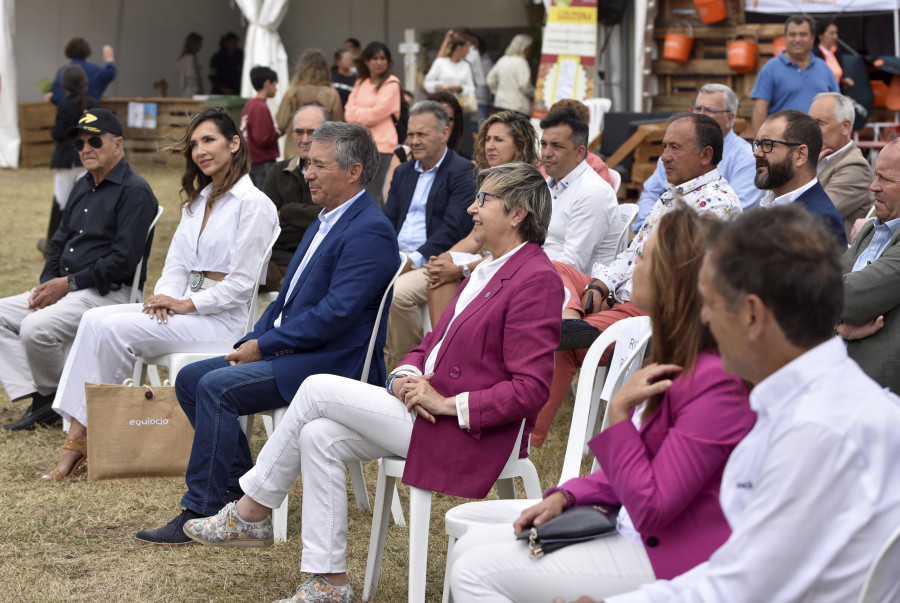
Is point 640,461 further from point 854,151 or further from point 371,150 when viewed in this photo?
point 854,151

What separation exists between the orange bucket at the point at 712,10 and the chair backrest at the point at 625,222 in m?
5.13

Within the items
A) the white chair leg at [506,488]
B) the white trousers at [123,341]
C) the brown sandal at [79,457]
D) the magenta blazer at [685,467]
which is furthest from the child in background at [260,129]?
the magenta blazer at [685,467]

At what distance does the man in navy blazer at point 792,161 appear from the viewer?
371 centimetres

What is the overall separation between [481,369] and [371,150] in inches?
45.6

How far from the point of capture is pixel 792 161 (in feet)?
12.2

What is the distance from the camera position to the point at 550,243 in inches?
183

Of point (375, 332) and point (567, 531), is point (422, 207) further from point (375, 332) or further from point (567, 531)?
point (567, 531)

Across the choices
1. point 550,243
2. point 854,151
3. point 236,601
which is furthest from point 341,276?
point 854,151

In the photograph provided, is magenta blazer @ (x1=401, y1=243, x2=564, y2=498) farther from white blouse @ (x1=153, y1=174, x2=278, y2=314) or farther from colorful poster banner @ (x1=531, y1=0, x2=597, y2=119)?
colorful poster banner @ (x1=531, y1=0, x2=597, y2=119)

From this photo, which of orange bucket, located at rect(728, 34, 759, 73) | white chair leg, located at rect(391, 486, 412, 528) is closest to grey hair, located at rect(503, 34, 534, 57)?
orange bucket, located at rect(728, 34, 759, 73)

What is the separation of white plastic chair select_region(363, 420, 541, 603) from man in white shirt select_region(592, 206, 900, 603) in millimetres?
1182

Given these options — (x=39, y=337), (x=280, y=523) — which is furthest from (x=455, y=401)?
(x=39, y=337)

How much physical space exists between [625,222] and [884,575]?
3.49 m

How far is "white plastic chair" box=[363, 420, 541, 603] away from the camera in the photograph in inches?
105
